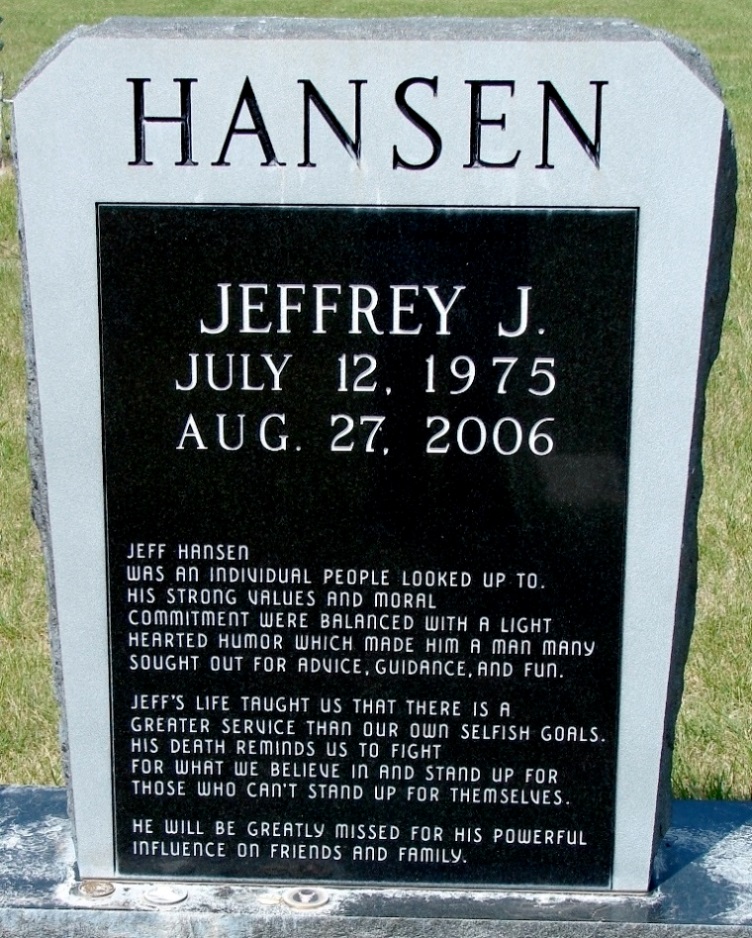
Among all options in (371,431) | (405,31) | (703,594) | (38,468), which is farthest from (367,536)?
(703,594)

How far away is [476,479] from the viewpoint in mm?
2672

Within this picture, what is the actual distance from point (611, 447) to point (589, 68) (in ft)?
2.20

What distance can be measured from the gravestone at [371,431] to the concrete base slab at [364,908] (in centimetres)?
5

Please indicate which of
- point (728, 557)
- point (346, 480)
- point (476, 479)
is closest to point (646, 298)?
point (476, 479)

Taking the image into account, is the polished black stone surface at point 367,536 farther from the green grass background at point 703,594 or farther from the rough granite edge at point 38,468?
the green grass background at point 703,594

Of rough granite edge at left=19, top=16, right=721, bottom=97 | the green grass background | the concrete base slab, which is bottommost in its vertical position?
the concrete base slab

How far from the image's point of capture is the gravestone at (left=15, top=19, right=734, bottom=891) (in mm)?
2523

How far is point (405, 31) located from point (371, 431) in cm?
71

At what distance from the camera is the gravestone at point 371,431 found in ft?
8.28

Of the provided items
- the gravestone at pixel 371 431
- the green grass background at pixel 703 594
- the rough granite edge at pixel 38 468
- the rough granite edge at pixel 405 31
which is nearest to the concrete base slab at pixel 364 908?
the gravestone at pixel 371 431

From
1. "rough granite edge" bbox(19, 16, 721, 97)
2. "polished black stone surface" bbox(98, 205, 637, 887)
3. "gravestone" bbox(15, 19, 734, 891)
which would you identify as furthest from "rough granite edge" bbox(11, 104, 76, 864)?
"rough granite edge" bbox(19, 16, 721, 97)

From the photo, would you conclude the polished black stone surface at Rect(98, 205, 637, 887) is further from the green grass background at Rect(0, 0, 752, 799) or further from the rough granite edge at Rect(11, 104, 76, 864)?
the green grass background at Rect(0, 0, 752, 799)

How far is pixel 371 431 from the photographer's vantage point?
8.73ft

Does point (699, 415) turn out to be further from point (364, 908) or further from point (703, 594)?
point (703, 594)
